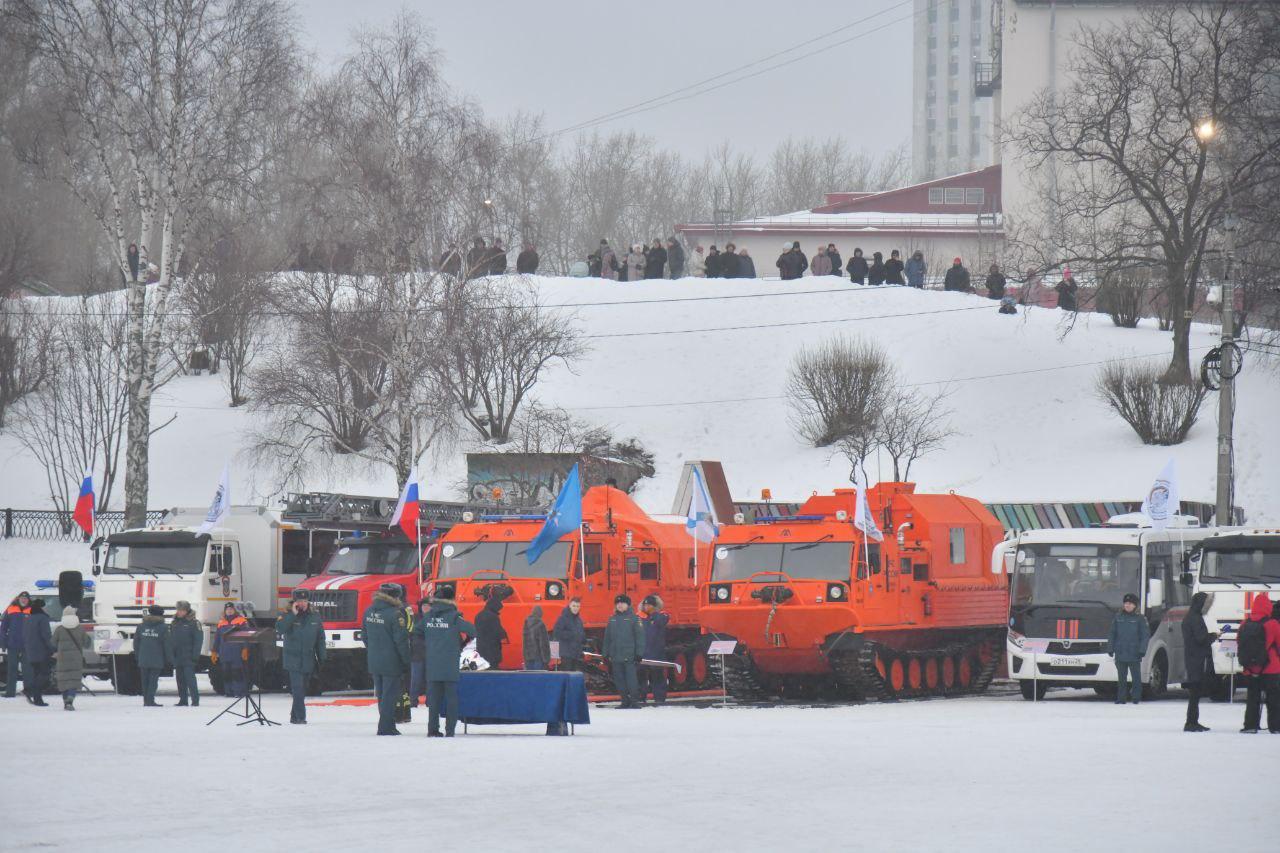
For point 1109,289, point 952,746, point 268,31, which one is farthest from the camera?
point 1109,289

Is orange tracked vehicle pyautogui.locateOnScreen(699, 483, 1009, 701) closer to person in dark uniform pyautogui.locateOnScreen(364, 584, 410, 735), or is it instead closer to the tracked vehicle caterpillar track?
the tracked vehicle caterpillar track

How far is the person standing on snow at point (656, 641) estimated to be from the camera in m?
25.0

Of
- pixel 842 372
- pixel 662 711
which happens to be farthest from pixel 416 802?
pixel 842 372

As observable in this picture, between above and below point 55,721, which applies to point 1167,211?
above

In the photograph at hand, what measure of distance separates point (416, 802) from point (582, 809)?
119 cm

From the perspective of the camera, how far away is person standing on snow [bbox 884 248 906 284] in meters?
60.5

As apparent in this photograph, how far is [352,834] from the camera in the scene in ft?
34.8

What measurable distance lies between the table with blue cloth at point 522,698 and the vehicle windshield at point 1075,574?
1019 centimetres

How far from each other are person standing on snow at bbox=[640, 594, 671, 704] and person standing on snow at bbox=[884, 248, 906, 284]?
36.9 m

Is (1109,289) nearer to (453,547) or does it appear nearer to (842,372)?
(842,372)

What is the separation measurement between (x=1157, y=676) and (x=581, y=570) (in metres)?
8.46

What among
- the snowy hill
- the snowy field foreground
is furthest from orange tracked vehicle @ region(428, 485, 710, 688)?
the snowy hill

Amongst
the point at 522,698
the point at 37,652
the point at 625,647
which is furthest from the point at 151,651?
the point at 522,698

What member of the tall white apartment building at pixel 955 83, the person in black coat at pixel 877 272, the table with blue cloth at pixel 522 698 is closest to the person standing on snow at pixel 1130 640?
the table with blue cloth at pixel 522 698
